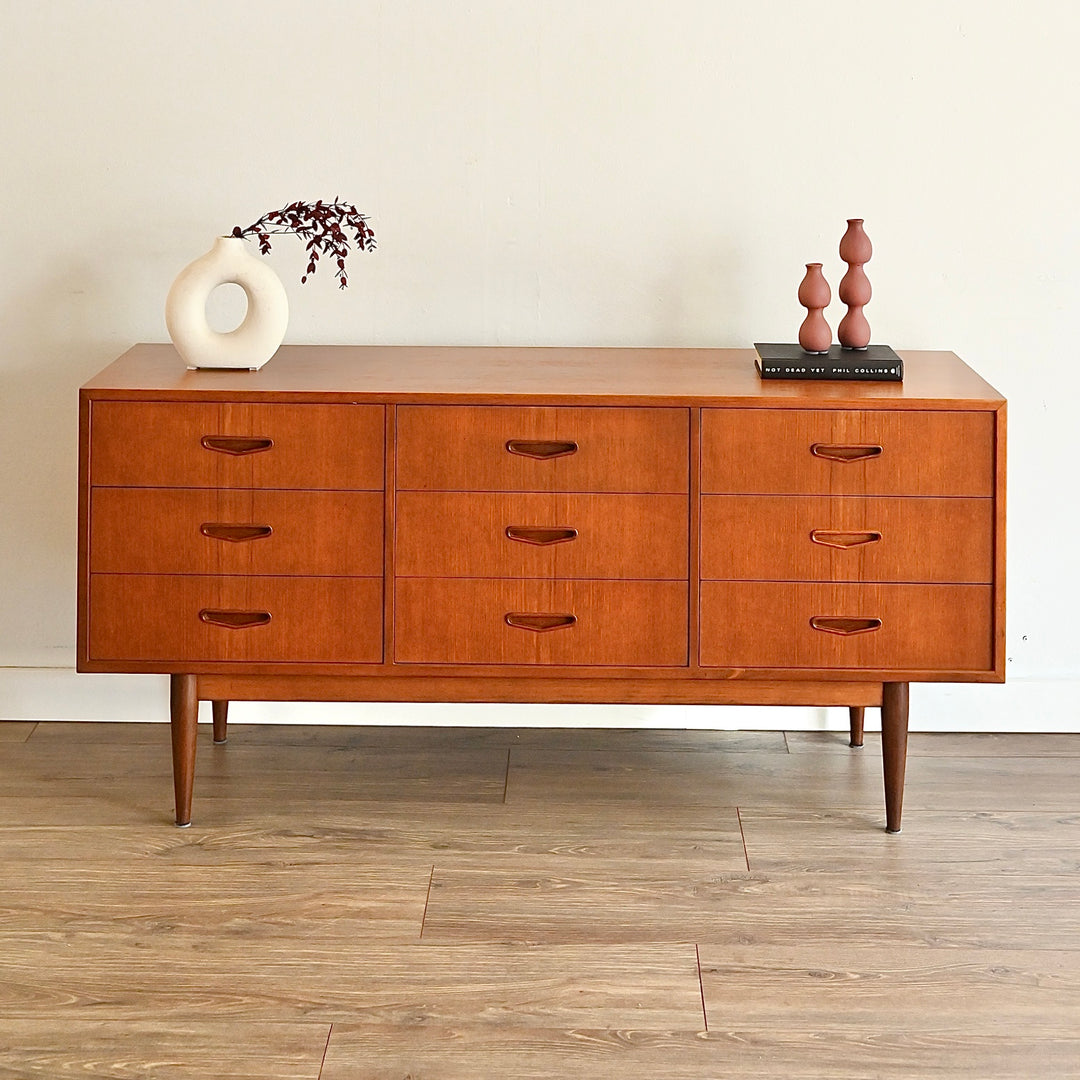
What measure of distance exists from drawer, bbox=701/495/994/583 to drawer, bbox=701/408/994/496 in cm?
2

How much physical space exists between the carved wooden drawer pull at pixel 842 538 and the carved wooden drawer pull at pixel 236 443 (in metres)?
0.89

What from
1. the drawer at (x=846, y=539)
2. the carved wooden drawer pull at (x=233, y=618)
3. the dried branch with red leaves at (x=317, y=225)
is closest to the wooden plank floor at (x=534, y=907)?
the carved wooden drawer pull at (x=233, y=618)

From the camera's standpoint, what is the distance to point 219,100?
106 inches

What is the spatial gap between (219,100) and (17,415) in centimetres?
74

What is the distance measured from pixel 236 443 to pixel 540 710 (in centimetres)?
91

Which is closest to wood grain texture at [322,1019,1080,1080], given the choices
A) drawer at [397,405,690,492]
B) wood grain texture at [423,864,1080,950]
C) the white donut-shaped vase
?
wood grain texture at [423,864,1080,950]

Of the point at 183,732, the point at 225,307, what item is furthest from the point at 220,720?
the point at 225,307

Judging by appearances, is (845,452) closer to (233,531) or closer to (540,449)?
(540,449)

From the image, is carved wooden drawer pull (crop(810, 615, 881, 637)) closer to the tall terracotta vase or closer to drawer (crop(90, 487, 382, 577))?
the tall terracotta vase

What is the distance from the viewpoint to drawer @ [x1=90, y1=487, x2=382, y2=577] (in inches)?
89.2

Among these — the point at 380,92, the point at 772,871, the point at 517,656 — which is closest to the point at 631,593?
the point at 517,656

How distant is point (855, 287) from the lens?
2473 millimetres

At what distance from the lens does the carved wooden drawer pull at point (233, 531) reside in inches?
89.7

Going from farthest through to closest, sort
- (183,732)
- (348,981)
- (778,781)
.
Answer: (778,781)
(183,732)
(348,981)
